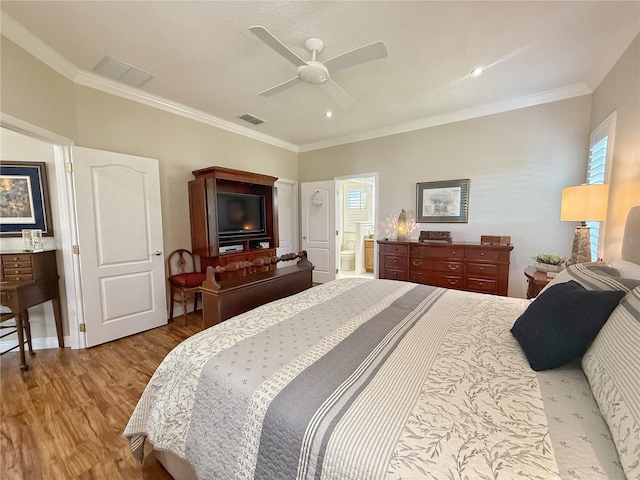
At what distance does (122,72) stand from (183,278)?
225 centimetres

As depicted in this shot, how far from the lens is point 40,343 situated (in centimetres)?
261

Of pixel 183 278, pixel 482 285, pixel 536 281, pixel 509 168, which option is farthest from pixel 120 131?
pixel 509 168

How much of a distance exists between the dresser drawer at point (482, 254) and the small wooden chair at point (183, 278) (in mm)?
3363

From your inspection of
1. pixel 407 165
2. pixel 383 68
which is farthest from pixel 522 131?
pixel 383 68

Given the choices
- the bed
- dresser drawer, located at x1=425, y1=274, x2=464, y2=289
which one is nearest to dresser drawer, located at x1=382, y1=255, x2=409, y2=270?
dresser drawer, located at x1=425, y1=274, x2=464, y2=289

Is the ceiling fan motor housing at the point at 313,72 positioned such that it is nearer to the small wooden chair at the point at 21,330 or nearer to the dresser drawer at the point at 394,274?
the dresser drawer at the point at 394,274

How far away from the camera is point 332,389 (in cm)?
84

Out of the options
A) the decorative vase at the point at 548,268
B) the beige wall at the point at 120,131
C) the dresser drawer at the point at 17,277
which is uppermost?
the beige wall at the point at 120,131

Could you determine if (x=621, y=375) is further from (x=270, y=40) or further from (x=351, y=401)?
(x=270, y=40)

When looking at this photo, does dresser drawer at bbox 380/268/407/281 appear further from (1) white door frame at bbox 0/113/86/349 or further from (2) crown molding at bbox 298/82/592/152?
(1) white door frame at bbox 0/113/86/349

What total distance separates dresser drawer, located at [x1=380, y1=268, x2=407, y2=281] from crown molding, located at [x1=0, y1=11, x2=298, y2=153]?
10.1 ft

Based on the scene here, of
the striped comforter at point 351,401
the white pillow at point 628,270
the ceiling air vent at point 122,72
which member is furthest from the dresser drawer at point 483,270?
the ceiling air vent at point 122,72

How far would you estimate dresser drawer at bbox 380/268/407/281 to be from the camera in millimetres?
3736

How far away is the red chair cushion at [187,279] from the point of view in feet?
10.4
